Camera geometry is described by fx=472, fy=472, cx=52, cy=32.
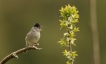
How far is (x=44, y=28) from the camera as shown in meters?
14.8

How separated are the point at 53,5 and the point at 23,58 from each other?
2.29 metres

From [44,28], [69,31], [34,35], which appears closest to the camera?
[69,31]

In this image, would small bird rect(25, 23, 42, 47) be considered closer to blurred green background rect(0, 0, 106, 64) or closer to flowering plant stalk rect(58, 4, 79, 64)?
flowering plant stalk rect(58, 4, 79, 64)

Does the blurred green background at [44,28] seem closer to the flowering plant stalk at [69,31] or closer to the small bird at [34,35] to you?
the small bird at [34,35]

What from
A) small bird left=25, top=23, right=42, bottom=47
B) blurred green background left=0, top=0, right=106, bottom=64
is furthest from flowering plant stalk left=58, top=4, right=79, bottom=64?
blurred green background left=0, top=0, right=106, bottom=64

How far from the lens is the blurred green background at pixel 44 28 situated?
1386cm

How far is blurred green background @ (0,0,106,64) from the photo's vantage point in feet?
45.5

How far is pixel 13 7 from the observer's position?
16.5m

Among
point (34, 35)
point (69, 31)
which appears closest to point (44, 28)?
point (34, 35)

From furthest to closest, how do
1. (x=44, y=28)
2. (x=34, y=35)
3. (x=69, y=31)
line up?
(x=44, y=28), (x=34, y=35), (x=69, y=31)

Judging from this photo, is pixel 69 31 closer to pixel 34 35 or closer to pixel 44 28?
pixel 34 35

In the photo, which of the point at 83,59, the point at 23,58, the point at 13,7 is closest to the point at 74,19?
the point at 83,59

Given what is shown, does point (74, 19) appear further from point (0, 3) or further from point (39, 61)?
point (0, 3)

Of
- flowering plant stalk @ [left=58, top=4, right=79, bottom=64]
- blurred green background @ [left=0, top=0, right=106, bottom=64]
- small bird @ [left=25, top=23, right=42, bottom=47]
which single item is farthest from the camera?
blurred green background @ [left=0, top=0, right=106, bottom=64]
